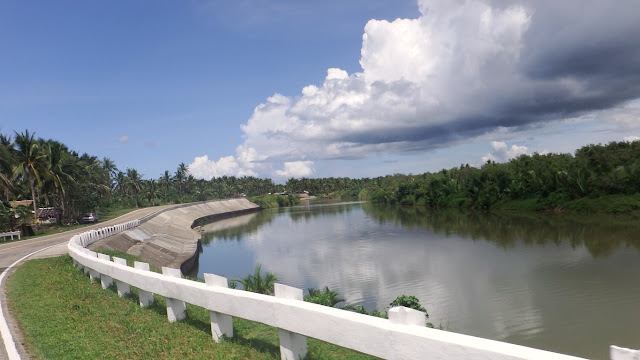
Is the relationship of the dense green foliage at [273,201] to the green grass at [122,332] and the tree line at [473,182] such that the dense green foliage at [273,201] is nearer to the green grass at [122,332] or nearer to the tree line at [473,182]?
the tree line at [473,182]

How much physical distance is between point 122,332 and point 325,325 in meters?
3.90

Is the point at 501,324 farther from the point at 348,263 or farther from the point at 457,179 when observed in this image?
the point at 457,179

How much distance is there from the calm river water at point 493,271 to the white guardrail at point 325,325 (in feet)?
36.7

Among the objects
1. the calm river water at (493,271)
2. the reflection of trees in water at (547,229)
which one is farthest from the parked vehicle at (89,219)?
the reflection of trees in water at (547,229)

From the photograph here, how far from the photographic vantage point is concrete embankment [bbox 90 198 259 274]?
2686 centimetres

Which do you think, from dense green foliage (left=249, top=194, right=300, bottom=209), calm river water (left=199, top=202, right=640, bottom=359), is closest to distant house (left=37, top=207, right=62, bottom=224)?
calm river water (left=199, top=202, right=640, bottom=359)

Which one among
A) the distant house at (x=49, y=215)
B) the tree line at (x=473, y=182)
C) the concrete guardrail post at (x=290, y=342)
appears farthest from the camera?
the distant house at (x=49, y=215)

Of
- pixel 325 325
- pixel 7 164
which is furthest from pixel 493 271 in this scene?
pixel 7 164

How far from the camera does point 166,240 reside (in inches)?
1484

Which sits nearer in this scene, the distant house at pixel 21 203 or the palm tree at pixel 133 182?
the distant house at pixel 21 203

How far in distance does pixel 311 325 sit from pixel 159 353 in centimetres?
248

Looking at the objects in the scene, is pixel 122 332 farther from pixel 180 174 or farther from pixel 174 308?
pixel 180 174

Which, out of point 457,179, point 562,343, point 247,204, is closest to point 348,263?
point 562,343

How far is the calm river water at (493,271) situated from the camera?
1499 cm
